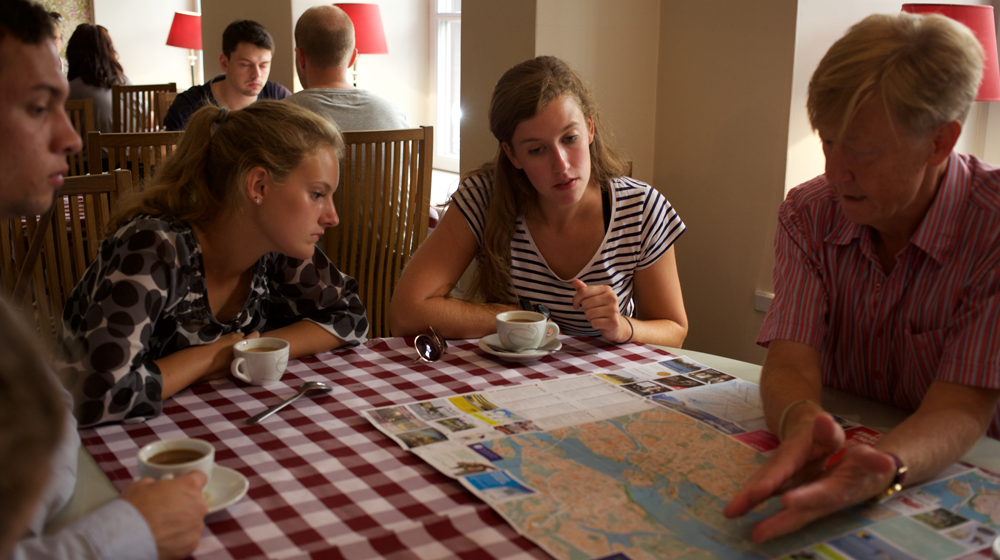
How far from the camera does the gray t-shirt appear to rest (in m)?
3.12

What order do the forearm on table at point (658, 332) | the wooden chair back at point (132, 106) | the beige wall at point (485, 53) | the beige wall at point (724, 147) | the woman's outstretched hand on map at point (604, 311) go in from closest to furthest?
the woman's outstretched hand on map at point (604, 311) → the forearm on table at point (658, 332) → the beige wall at point (724, 147) → the beige wall at point (485, 53) → the wooden chair back at point (132, 106)

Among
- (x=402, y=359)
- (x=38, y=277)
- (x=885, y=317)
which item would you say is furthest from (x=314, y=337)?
(x=885, y=317)

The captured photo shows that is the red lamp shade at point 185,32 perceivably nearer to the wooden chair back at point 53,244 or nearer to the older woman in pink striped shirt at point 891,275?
the wooden chair back at point 53,244

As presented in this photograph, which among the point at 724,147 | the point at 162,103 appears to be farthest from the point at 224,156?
the point at 162,103

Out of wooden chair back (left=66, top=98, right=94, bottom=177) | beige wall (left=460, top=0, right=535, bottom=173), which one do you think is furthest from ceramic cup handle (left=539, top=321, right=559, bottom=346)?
wooden chair back (left=66, top=98, right=94, bottom=177)

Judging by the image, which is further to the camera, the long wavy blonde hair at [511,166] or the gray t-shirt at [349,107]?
the gray t-shirt at [349,107]

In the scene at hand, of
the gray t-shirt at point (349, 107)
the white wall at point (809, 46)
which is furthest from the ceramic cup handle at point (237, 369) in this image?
the gray t-shirt at point (349, 107)

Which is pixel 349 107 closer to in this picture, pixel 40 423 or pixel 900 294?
pixel 900 294

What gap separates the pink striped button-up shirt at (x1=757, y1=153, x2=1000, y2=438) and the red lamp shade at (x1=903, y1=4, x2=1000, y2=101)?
3.12 ft

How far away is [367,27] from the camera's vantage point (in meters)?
4.46

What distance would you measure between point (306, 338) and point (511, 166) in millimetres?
667

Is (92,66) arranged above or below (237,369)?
above

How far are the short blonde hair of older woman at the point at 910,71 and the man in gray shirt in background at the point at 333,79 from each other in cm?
235

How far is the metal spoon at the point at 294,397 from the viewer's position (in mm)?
1086
